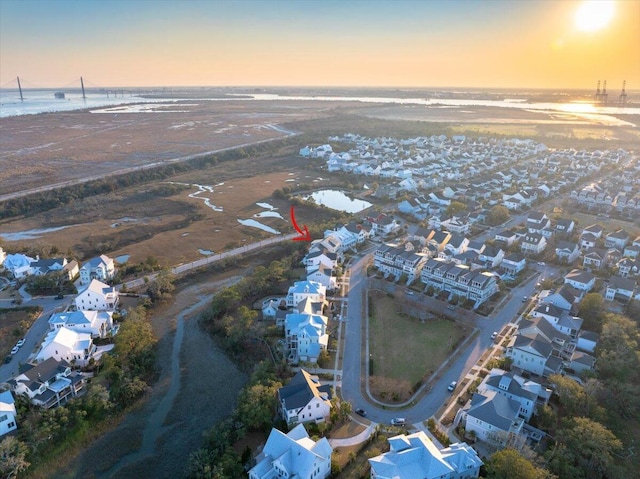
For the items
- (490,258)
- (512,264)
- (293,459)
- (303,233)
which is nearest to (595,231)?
(512,264)

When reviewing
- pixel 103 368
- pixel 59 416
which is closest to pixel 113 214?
pixel 103 368

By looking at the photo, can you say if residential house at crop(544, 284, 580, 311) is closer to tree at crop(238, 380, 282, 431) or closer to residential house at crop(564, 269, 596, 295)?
residential house at crop(564, 269, 596, 295)

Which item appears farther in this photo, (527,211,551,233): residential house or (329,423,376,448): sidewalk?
(527,211,551,233): residential house

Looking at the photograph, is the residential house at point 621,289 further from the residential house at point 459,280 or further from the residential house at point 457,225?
the residential house at point 457,225

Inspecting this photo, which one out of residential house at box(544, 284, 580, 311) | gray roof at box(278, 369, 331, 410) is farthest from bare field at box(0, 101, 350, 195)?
residential house at box(544, 284, 580, 311)

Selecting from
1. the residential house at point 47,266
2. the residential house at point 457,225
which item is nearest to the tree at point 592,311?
the residential house at point 457,225

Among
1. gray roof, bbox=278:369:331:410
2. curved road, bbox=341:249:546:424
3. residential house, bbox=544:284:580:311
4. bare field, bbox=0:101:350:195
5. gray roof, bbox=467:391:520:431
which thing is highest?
bare field, bbox=0:101:350:195
